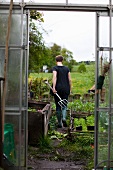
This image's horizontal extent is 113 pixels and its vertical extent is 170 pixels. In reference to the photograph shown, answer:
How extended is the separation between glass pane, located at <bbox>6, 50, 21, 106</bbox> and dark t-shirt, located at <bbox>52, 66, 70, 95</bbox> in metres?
2.82

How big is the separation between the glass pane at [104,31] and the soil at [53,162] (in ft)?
5.84

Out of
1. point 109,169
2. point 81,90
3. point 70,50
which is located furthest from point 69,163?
point 70,50

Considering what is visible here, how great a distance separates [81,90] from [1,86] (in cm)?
1058

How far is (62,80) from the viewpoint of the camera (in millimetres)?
7707

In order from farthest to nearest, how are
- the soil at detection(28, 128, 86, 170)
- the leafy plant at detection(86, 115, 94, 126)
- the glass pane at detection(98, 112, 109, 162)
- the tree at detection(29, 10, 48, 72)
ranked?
the tree at detection(29, 10, 48, 72) < the leafy plant at detection(86, 115, 94, 126) < the soil at detection(28, 128, 86, 170) < the glass pane at detection(98, 112, 109, 162)

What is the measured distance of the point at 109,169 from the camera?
4.86m

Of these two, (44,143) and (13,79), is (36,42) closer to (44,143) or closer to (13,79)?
(44,143)

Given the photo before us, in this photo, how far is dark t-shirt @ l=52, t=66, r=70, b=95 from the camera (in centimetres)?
764

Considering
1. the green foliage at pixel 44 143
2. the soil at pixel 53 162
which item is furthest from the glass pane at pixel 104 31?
the green foliage at pixel 44 143

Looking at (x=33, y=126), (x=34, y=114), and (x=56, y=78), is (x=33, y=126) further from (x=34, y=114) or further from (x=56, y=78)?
(x=56, y=78)

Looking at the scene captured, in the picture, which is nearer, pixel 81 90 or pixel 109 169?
pixel 109 169

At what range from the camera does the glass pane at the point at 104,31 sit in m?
4.86

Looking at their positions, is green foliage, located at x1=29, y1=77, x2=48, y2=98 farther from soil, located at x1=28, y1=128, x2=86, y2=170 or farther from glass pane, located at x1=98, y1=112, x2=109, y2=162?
glass pane, located at x1=98, y1=112, x2=109, y2=162

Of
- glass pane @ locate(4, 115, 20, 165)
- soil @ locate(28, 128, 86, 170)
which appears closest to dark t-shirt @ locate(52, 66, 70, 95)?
soil @ locate(28, 128, 86, 170)
